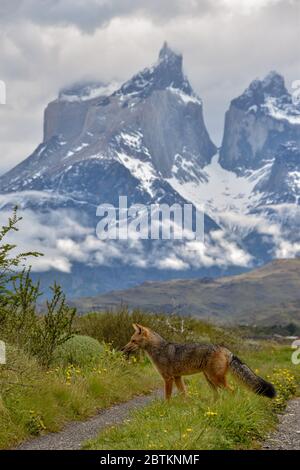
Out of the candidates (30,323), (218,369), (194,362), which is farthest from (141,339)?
(30,323)

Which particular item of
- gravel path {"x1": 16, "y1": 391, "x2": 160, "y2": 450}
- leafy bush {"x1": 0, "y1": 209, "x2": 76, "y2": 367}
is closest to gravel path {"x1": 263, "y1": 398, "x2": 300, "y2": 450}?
gravel path {"x1": 16, "y1": 391, "x2": 160, "y2": 450}

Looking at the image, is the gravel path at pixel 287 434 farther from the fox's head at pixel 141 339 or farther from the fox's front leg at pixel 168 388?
the fox's head at pixel 141 339

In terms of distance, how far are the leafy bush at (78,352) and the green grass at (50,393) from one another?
2.92 ft

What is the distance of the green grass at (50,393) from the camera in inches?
560

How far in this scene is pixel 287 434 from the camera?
1369 cm

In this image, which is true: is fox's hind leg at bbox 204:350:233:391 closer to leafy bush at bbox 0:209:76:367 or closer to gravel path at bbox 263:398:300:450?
gravel path at bbox 263:398:300:450

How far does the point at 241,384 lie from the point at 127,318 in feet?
50.0

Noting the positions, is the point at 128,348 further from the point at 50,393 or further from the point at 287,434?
the point at 287,434

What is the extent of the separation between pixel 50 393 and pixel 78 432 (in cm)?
168
